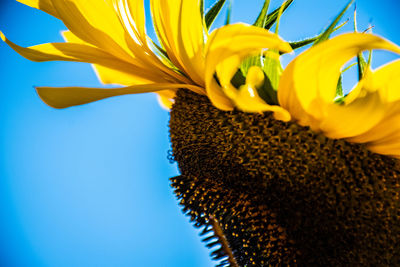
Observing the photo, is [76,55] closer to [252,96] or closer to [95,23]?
[95,23]

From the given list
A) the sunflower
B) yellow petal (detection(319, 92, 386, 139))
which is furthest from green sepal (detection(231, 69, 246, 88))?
yellow petal (detection(319, 92, 386, 139))

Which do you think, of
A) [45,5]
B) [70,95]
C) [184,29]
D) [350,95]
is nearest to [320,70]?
[350,95]

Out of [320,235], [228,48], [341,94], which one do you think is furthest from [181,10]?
[320,235]

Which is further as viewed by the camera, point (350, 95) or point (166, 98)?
point (166, 98)

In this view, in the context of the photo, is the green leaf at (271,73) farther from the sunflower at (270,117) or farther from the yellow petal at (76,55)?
the yellow petal at (76,55)

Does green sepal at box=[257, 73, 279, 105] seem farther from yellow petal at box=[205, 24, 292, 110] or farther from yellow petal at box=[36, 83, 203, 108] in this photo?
yellow petal at box=[36, 83, 203, 108]

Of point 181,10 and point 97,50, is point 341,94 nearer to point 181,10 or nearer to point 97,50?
point 181,10
